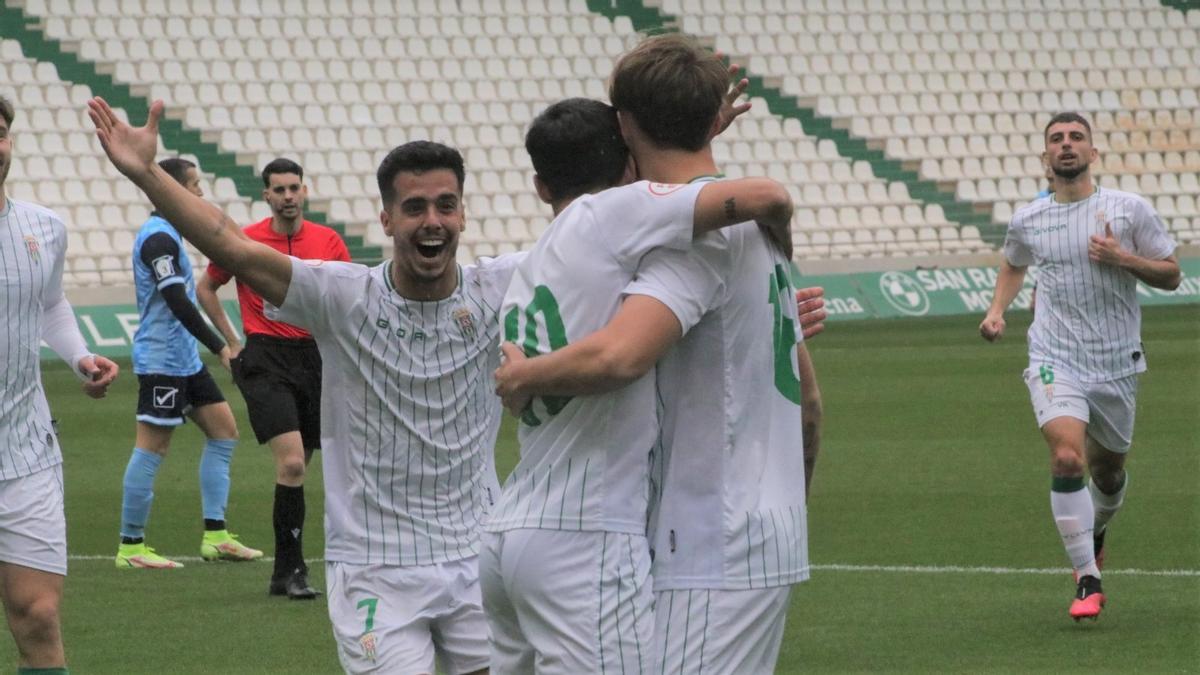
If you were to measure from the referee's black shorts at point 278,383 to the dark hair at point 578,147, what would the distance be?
494 cm

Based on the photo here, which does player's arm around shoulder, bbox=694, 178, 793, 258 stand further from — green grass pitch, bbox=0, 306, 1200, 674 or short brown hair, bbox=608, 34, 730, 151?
green grass pitch, bbox=0, 306, 1200, 674

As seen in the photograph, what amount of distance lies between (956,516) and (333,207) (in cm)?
1707

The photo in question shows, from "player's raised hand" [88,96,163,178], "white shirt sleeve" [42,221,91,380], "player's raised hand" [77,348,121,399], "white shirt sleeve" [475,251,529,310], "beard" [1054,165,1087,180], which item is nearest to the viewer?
"player's raised hand" [88,96,163,178]

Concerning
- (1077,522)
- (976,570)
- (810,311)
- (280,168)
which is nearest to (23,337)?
(810,311)

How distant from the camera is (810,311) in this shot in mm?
3674

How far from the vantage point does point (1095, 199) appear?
8133 mm

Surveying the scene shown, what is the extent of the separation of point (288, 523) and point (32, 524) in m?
2.88

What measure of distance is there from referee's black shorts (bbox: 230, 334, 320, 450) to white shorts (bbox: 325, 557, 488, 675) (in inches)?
148

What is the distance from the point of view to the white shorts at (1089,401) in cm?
782

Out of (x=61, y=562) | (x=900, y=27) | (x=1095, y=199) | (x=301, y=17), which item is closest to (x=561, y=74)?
(x=301, y=17)

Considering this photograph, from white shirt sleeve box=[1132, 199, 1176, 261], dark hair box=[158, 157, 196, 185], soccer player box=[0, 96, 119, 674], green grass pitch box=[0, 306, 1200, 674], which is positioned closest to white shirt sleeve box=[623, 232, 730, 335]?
soccer player box=[0, 96, 119, 674]

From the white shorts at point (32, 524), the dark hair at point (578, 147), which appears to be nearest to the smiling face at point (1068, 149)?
the white shorts at point (32, 524)

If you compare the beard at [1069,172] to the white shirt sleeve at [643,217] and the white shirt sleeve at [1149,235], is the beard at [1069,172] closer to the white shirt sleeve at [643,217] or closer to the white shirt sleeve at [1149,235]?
the white shirt sleeve at [1149,235]

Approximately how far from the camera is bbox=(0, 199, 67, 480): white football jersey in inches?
210
